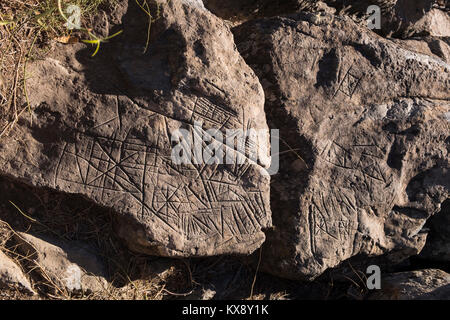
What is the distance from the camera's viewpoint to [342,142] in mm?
3248

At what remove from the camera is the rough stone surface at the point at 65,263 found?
8.84 feet

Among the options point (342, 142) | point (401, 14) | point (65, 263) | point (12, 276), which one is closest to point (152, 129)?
point (65, 263)

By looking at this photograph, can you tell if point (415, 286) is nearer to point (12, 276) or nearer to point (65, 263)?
point (65, 263)

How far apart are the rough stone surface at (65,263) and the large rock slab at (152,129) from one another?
0.26m

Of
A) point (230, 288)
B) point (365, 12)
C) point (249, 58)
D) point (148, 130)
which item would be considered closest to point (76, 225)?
point (148, 130)

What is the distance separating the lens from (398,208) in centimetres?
344

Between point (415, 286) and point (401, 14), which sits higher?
point (401, 14)

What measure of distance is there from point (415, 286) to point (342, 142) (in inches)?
44.3

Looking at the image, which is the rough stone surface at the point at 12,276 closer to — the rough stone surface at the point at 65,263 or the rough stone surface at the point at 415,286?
the rough stone surface at the point at 65,263

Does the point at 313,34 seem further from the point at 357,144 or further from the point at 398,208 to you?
the point at 398,208

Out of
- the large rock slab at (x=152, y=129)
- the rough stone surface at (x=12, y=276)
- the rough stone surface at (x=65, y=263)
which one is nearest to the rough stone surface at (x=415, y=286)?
the large rock slab at (x=152, y=129)

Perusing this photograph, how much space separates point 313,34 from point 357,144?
0.79 meters

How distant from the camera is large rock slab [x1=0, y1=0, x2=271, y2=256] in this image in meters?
2.66

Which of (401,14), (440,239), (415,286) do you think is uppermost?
(401,14)
